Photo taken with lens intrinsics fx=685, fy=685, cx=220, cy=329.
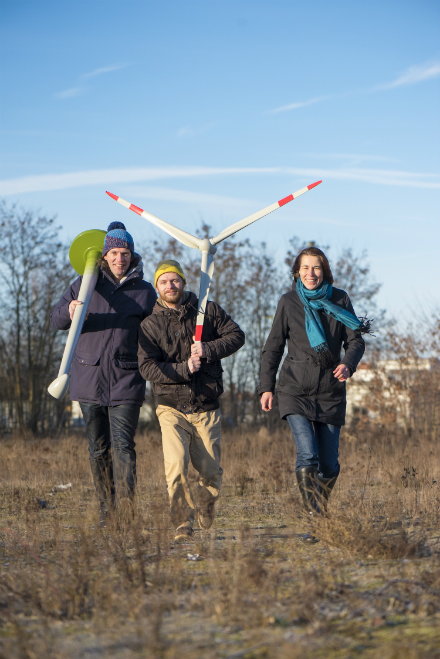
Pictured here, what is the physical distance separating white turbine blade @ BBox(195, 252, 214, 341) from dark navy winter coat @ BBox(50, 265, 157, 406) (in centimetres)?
50

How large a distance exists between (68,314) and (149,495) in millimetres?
2412

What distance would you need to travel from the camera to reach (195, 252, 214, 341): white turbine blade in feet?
16.8

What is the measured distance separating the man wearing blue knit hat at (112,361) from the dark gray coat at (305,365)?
1.10 metres

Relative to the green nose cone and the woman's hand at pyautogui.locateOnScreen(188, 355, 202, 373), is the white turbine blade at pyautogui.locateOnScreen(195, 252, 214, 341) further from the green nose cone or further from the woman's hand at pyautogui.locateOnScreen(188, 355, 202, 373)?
the green nose cone

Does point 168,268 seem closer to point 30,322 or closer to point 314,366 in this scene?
point 314,366

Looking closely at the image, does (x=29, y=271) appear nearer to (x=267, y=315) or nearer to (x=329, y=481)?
(x=267, y=315)

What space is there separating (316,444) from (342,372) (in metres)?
0.57

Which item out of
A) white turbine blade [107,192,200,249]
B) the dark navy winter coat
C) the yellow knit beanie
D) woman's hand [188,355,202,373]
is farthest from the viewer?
white turbine blade [107,192,200,249]

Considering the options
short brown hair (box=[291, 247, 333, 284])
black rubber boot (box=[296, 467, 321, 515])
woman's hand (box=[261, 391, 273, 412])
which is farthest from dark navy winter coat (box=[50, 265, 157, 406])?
black rubber boot (box=[296, 467, 321, 515])

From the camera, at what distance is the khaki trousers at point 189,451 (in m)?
4.97

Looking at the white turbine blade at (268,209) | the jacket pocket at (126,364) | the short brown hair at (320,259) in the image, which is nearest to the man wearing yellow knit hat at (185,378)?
the jacket pocket at (126,364)

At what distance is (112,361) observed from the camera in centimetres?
554

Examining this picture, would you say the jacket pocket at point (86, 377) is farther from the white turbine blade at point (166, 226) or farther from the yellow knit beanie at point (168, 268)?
the white turbine blade at point (166, 226)

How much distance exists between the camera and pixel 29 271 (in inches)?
872
